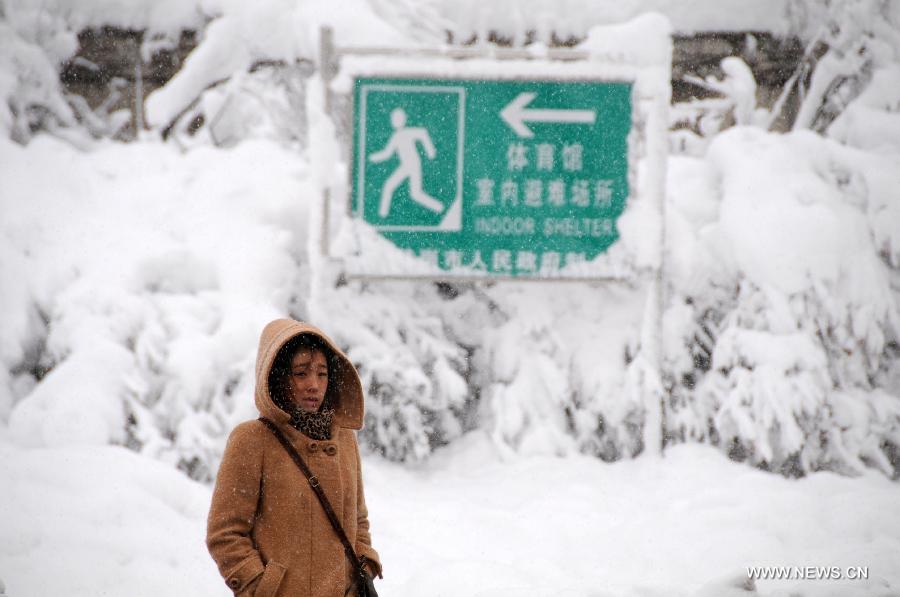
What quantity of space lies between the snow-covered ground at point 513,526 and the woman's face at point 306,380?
177 centimetres

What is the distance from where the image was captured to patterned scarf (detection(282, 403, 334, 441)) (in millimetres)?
2496

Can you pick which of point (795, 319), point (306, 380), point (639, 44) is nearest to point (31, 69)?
point (639, 44)

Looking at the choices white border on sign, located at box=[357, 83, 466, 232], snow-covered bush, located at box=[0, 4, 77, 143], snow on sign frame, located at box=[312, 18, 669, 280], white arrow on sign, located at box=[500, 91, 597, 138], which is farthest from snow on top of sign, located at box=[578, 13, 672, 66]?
snow-covered bush, located at box=[0, 4, 77, 143]

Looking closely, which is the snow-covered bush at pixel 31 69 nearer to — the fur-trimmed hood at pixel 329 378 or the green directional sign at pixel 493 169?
the green directional sign at pixel 493 169

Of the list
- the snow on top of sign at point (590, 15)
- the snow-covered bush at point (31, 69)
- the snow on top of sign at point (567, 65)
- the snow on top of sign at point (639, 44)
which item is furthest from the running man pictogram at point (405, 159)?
the snow-covered bush at point (31, 69)

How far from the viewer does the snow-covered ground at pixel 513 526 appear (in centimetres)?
397

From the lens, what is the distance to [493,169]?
615 centimetres

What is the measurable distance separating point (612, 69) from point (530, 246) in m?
1.45

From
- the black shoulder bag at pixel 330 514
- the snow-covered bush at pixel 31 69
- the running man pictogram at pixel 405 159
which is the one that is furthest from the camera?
the snow-covered bush at pixel 31 69

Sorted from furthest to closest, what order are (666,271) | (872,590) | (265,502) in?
(666,271)
(872,590)
(265,502)

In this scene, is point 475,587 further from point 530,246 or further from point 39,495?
point 530,246

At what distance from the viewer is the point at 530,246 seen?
6152mm

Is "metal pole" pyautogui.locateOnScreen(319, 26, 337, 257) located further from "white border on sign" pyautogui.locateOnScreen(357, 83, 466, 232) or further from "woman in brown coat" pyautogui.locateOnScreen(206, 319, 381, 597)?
"woman in brown coat" pyautogui.locateOnScreen(206, 319, 381, 597)

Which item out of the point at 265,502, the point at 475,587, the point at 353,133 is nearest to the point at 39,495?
the point at 475,587
